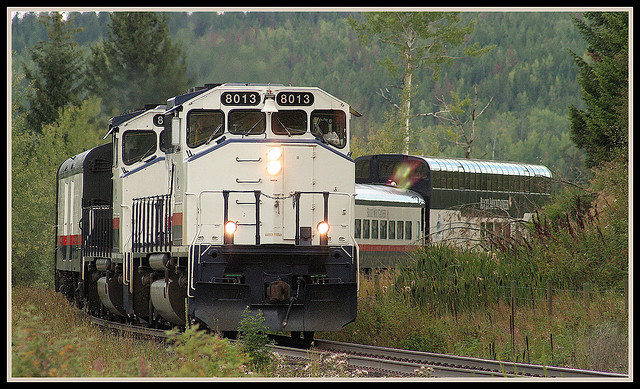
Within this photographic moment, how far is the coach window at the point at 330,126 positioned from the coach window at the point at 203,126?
1.38 metres

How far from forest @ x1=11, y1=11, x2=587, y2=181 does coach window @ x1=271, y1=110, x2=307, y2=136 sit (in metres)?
4.19

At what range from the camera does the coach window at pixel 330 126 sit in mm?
14156

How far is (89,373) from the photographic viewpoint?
956 centimetres

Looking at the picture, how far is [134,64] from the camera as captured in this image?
46312 millimetres

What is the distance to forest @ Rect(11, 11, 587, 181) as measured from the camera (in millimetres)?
25122

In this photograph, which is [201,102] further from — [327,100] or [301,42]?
[301,42]

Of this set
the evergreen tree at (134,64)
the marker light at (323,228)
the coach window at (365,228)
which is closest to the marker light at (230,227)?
the marker light at (323,228)

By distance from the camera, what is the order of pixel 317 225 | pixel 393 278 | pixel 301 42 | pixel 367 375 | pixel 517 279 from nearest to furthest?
pixel 367 375 < pixel 317 225 < pixel 517 279 < pixel 393 278 < pixel 301 42

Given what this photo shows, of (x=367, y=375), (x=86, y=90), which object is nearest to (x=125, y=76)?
(x=86, y=90)

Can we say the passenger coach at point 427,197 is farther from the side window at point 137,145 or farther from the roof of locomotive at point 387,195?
the side window at point 137,145

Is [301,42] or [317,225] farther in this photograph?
[301,42]

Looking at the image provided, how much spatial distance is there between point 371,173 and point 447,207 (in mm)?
2958

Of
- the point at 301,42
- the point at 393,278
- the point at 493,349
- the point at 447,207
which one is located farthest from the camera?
the point at 301,42

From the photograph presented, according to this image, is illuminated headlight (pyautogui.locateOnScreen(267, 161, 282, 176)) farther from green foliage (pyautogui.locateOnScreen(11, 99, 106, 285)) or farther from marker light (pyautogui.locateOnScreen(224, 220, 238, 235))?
green foliage (pyautogui.locateOnScreen(11, 99, 106, 285))
